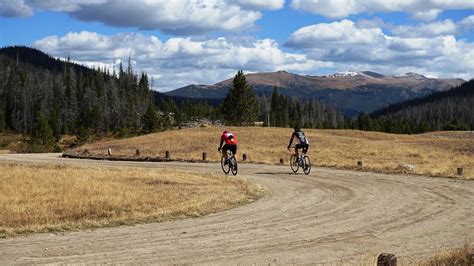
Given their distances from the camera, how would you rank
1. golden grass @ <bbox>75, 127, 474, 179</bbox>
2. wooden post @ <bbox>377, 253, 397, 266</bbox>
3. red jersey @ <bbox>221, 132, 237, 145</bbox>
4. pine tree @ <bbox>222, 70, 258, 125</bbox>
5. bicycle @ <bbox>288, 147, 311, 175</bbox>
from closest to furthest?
1. wooden post @ <bbox>377, 253, 397, 266</bbox>
2. red jersey @ <bbox>221, 132, 237, 145</bbox>
3. bicycle @ <bbox>288, 147, 311, 175</bbox>
4. golden grass @ <bbox>75, 127, 474, 179</bbox>
5. pine tree @ <bbox>222, 70, 258, 125</bbox>

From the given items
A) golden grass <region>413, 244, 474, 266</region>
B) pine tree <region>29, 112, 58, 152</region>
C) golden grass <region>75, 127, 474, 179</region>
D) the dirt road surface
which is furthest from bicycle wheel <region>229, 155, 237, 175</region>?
pine tree <region>29, 112, 58, 152</region>

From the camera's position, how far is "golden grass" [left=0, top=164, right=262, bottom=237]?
585 inches

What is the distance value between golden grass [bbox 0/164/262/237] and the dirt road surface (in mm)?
936

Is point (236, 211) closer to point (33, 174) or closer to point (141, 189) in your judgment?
point (141, 189)

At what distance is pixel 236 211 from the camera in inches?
642

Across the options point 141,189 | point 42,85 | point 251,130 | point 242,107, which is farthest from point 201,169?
point 42,85

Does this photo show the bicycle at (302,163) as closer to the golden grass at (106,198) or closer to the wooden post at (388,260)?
the golden grass at (106,198)

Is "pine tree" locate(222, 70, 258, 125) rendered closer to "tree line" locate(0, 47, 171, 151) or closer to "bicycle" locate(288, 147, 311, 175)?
"tree line" locate(0, 47, 171, 151)

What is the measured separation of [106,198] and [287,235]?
27.8ft

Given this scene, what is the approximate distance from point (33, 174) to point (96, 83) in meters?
163

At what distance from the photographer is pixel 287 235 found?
41.3ft

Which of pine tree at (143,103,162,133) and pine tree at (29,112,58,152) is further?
pine tree at (143,103,162,133)

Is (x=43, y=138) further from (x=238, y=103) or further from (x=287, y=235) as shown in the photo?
(x=287, y=235)

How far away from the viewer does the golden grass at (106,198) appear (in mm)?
14852
